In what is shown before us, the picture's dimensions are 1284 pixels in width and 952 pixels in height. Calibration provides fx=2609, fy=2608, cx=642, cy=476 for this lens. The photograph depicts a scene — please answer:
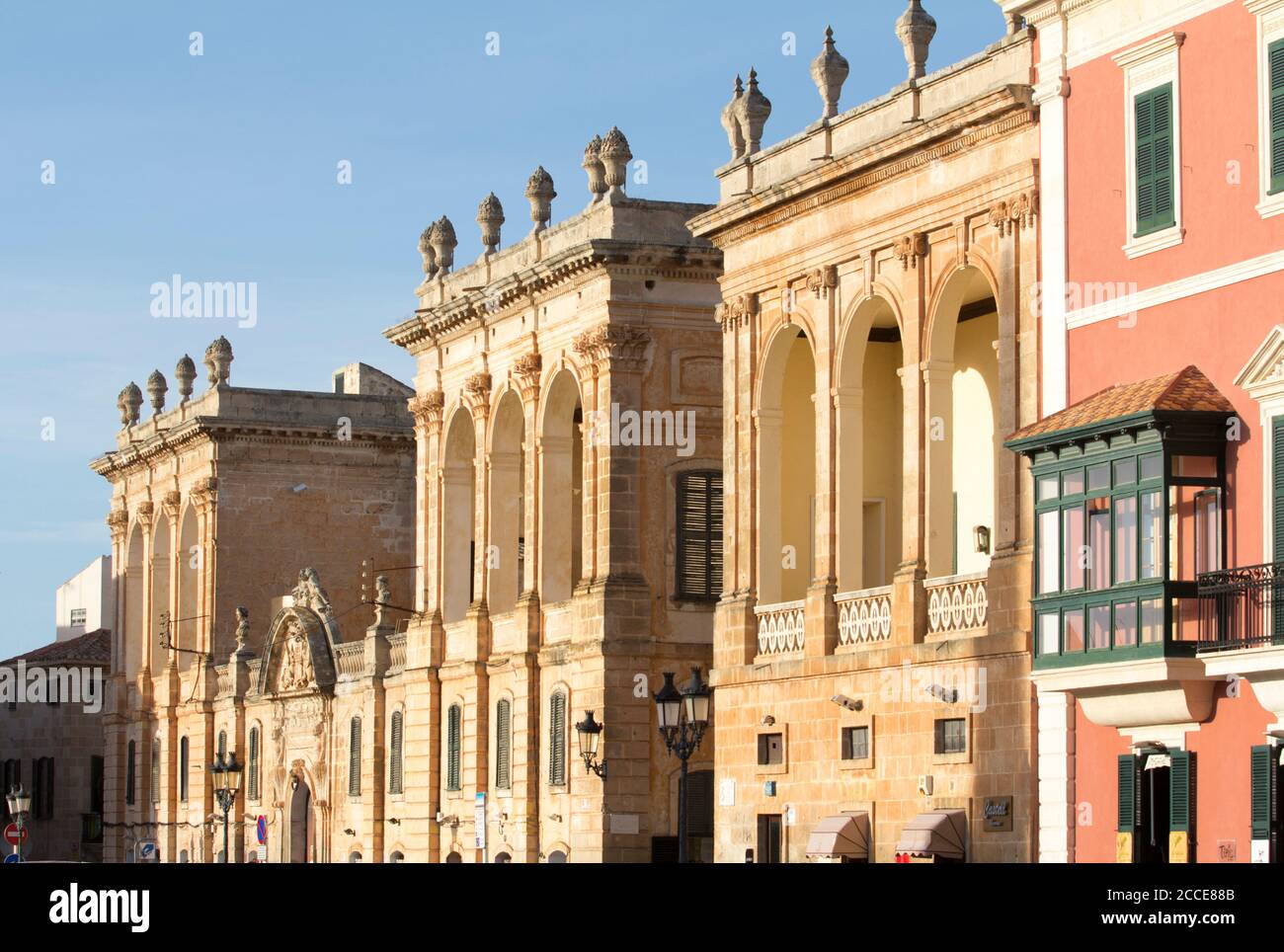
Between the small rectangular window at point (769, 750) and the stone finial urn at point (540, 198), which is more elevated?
the stone finial urn at point (540, 198)

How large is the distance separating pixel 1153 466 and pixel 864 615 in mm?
8454

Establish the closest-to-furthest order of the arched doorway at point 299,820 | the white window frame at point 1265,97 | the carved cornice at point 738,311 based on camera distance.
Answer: the white window frame at point 1265,97
the carved cornice at point 738,311
the arched doorway at point 299,820

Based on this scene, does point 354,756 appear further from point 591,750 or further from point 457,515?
point 591,750

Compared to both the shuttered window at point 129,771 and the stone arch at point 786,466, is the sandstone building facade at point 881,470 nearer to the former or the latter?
the stone arch at point 786,466

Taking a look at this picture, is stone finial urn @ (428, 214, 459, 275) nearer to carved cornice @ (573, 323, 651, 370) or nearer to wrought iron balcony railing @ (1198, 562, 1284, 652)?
Result: carved cornice @ (573, 323, 651, 370)

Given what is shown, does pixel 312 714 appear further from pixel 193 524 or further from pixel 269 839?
pixel 193 524

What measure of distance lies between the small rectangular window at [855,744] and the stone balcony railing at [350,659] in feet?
65.0

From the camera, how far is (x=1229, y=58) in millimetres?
26031

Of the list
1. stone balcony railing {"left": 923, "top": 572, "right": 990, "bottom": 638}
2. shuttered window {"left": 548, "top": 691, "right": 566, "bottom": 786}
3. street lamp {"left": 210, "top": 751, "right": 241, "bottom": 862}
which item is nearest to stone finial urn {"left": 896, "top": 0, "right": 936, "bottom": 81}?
stone balcony railing {"left": 923, "top": 572, "right": 990, "bottom": 638}

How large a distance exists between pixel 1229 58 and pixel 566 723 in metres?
20.1

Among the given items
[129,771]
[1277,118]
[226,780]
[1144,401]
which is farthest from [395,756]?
[1277,118]

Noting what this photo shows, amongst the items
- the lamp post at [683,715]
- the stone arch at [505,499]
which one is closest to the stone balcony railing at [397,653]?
the stone arch at [505,499]

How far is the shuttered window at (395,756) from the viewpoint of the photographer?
50062mm
